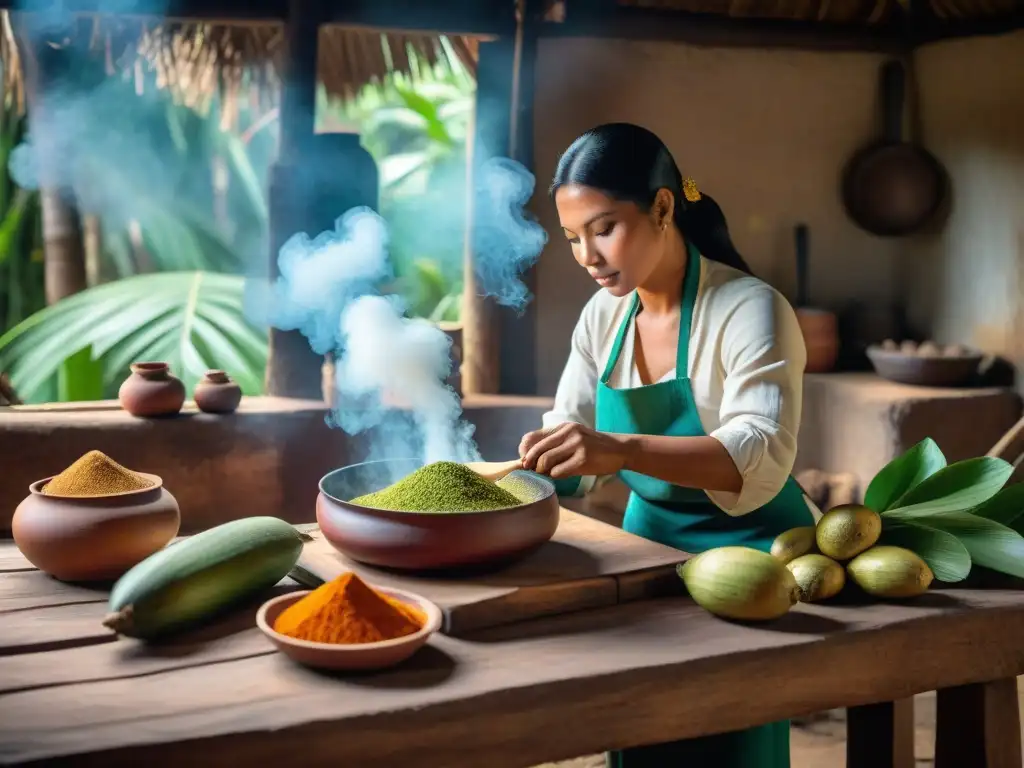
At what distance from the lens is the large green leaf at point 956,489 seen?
1694mm

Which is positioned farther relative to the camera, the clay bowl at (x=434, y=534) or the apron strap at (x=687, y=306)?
the apron strap at (x=687, y=306)

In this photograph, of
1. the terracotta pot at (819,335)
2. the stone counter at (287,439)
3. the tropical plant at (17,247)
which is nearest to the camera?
the stone counter at (287,439)

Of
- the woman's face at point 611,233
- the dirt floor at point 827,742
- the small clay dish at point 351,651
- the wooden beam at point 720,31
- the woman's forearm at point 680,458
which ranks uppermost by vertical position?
the wooden beam at point 720,31

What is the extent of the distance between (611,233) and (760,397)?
38 cm

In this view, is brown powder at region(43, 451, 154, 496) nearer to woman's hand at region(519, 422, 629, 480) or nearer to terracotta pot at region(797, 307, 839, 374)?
woman's hand at region(519, 422, 629, 480)

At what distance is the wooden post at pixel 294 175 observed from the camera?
390 centimetres

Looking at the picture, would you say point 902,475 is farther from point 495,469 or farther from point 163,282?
point 163,282

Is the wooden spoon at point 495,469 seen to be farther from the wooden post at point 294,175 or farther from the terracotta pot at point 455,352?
the wooden post at point 294,175

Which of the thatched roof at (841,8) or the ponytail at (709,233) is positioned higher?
the thatched roof at (841,8)

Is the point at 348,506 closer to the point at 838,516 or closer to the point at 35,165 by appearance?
the point at 838,516

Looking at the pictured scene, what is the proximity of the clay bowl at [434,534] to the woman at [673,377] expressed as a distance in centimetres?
12

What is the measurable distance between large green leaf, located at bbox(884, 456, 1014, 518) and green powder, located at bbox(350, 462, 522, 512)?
2.17 feet

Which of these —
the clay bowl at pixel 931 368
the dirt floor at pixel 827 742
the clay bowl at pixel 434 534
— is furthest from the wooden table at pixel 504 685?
the clay bowl at pixel 931 368

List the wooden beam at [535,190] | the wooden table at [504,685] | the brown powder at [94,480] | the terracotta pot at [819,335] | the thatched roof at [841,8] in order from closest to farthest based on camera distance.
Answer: the wooden table at [504,685] < the brown powder at [94,480] < the wooden beam at [535,190] < the thatched roof at [841,8] < the terracotta pot at [819,335]
